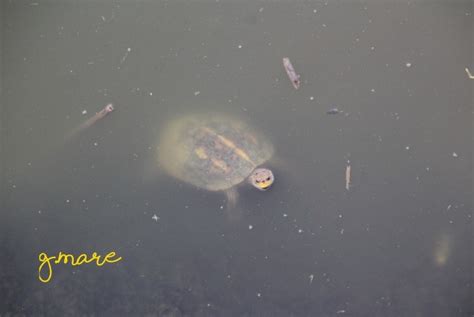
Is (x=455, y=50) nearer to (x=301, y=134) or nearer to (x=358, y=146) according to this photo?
(x=358, y=146)

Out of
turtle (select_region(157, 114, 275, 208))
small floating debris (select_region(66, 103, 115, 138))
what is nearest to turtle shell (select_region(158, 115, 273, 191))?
turtle (select_region(157, 114, 275, 208))

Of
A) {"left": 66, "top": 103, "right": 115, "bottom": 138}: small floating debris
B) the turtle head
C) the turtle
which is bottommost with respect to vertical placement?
the turtle head

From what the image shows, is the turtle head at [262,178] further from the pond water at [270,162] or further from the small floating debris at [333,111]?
the small floating debris at [333,111]

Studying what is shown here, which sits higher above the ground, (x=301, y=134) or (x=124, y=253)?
(x=301, y=134)

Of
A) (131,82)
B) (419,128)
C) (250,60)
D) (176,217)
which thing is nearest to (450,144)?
(419,128)

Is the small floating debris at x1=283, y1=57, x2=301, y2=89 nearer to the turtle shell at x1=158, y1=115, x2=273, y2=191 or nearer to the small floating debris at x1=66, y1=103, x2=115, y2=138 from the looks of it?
the turtle shell at x1=158, y1=115, x2=273, y2=191

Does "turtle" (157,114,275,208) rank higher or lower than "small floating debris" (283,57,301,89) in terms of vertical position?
lower

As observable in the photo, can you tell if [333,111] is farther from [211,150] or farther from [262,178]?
[211,150]
